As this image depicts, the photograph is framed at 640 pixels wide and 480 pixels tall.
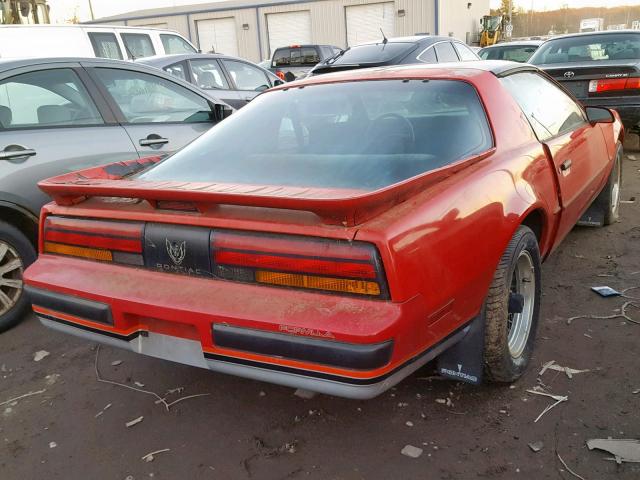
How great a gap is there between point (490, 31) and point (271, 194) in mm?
38035

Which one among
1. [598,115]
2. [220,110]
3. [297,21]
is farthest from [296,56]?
[297,21]

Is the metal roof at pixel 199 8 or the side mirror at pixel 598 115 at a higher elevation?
the metal roof at pixel 199 8

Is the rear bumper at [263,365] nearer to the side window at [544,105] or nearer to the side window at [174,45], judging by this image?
the side window at [544,105]

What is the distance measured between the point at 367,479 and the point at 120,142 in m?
2.93

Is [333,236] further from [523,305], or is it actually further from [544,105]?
[544,105]

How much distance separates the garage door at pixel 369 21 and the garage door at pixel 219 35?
6.65m

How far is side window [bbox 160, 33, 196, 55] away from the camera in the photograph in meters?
11.5

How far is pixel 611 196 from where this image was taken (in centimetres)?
477

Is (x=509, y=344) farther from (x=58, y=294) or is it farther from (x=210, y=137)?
(x=58, y=294)

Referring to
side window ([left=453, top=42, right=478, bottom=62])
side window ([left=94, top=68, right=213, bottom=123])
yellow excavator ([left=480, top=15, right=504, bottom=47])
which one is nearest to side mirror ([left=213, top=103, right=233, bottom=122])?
side window ([left=94, top=68, right=213, bottom=123])

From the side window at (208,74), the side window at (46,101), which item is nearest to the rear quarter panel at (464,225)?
the side window at (46,101)

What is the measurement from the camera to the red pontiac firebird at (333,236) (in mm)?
1886

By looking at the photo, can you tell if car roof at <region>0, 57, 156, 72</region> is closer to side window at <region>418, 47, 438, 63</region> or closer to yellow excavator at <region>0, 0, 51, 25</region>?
side window at <region>418, 47, 438, 63</region>

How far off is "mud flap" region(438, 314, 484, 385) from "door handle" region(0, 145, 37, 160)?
277 cm
